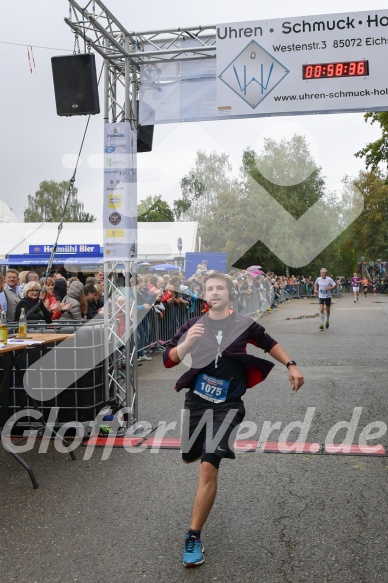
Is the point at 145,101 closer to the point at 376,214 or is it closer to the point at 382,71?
the point at 382,71

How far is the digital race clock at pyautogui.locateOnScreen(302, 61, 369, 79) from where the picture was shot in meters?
6.59

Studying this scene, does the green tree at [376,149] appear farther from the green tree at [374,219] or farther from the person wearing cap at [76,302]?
the green tree at [374,219]

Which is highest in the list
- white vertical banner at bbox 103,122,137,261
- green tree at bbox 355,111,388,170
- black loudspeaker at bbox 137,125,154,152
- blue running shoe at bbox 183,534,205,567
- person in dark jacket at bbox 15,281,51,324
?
green tree at bbox 355,111,388,170

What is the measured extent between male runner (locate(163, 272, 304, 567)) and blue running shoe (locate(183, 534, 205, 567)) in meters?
0.10

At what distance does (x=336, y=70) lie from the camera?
6.62m

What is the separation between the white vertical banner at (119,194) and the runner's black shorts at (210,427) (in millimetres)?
3078

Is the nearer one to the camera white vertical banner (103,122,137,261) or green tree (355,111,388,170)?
white vertical banner (103,122,137,261)

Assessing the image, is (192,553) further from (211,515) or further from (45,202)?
(45,202)

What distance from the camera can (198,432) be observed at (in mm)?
4051

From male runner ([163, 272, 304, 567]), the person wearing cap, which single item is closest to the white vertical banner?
male runner ([163, 272, 304, 567])

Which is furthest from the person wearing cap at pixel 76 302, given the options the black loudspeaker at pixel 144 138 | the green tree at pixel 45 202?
the green tree at pixel 45 202

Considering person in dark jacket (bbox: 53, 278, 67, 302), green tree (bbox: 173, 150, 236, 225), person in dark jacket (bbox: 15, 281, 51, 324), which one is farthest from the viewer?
green tree (bbox: 173, 150, 236, 225)

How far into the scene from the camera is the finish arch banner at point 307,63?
658cm

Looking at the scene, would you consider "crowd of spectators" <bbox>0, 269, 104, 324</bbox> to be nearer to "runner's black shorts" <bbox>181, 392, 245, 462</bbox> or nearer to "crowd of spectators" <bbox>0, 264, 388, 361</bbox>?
"crowd of spectators" <bbox>0, 264, 388, 361</bbox>
